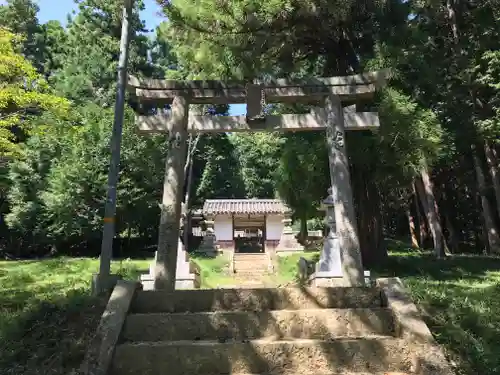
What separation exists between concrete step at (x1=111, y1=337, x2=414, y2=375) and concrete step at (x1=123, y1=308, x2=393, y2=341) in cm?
24

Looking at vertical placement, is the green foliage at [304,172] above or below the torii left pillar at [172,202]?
above

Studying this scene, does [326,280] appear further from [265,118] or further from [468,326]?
[468,326]

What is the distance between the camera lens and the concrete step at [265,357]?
318 cm

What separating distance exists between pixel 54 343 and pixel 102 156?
17170 mm

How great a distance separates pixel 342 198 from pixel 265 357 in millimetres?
3254

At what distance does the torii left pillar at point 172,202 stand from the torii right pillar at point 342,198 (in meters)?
2.29

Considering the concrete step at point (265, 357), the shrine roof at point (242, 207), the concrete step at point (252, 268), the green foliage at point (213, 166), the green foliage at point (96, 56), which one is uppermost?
the green foliage at point (96, 56)

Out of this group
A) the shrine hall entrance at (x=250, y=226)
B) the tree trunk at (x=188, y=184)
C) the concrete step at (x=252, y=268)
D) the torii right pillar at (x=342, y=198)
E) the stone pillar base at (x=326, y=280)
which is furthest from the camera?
the shrine hall entrance at (x=250, y=226)

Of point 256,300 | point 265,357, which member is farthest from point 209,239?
point 265,357

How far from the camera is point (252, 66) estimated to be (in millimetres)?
9406

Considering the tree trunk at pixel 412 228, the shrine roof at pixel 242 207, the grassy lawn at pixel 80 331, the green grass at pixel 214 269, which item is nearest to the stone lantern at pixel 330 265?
the grassy lawn at pixel 80 331

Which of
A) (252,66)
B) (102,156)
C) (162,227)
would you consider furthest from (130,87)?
(102,156)

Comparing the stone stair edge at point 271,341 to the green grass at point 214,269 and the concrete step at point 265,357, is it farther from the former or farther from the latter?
the green grass at point 214,269

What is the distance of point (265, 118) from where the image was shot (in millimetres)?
6621
